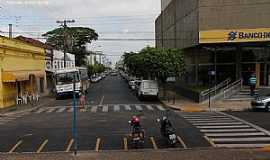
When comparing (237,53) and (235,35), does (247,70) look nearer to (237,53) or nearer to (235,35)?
(237,53)

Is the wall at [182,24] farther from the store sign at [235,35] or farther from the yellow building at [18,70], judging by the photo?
the yellow building at [18,70]

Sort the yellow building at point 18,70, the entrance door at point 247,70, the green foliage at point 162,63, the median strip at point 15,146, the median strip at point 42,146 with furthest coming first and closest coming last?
1. the entrance door at point 247,70
2. the green foliage at point 162,63
3. the yellow building at point 18,70
4. the median strip at point 15,146
5. the median strip at point 42,146

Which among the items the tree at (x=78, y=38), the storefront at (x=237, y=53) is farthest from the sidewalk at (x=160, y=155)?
the tree at (x=78, y=38)

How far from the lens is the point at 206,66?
5281cm

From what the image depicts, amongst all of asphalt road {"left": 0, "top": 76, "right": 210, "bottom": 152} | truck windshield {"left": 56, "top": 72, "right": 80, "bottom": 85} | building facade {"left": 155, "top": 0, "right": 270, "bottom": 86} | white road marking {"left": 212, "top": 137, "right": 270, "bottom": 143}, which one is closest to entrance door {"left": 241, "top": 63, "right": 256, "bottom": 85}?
building facade {"left": 155, "top": 0, "right": 270, "bottom": 86}

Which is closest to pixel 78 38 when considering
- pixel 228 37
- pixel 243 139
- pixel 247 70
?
pixel 247 70

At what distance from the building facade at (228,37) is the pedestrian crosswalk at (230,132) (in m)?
15.6

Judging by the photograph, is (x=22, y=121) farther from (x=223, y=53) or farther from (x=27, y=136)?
(x=223, y=53)

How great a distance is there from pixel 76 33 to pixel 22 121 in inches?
3315

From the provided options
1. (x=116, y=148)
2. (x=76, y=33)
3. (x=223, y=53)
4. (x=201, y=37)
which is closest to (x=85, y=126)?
(x=116, y=148)

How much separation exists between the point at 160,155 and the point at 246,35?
29.1 m

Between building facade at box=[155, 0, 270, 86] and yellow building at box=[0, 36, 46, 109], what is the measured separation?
1697cm

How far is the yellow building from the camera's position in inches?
1688

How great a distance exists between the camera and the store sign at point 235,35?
43594 millimetres
